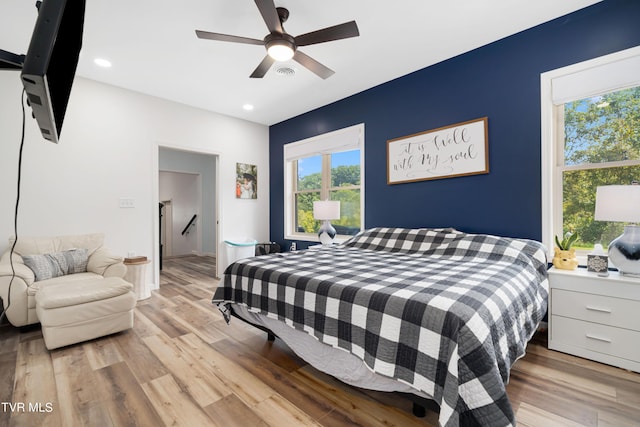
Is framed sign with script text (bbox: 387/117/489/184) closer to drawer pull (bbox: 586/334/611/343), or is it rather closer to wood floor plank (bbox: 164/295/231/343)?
drawer pull (bbox: 586/334/611/343)

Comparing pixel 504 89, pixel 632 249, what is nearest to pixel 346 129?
pixel 504 89

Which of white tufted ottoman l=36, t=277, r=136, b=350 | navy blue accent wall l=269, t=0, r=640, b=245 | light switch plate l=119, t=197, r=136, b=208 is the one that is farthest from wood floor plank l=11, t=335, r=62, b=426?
navy blue accent wall l=269, t=0, r=640, b=245

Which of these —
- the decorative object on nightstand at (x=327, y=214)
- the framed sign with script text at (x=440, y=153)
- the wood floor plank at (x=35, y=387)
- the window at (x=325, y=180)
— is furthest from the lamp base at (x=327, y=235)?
the wood floor plank at (x=35, y=387)

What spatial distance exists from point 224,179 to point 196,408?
3605 millimetres

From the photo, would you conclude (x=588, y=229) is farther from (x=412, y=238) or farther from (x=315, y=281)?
(x=315, y=281)

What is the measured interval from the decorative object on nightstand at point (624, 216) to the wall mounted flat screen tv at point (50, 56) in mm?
2896

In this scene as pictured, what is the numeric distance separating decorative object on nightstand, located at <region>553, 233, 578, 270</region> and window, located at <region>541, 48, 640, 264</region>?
6.2 inches

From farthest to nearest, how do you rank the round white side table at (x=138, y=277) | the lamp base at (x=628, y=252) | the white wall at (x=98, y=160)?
the round white side table at (x=138, y=277)
the white wall at (x=98, y=160)
the lamp base at (x=628, y=252)

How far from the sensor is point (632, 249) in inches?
76.1

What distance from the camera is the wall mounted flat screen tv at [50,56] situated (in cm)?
69

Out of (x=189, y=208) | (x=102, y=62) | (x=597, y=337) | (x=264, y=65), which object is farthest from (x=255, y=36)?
(x=189, y=208)

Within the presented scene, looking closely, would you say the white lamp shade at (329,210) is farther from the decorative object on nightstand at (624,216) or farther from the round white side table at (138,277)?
the decorative object on nightstand at (624,216)

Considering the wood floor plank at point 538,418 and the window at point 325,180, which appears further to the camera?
the window at point 325,180

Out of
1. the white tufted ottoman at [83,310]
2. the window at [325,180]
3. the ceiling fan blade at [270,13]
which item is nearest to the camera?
the ceiling fan blade at [270,13]
